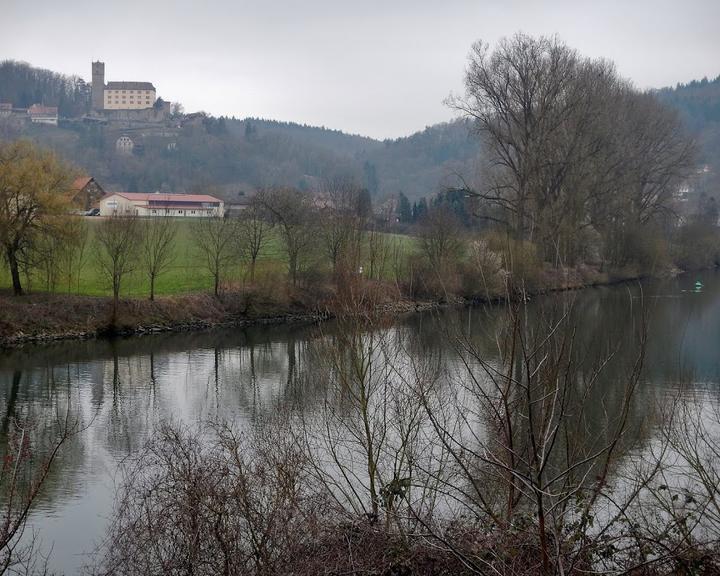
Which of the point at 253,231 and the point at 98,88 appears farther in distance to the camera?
the point at 98,88

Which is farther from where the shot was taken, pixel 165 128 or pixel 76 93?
pixel 76 93

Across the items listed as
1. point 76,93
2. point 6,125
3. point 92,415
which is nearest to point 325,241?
point 92,415

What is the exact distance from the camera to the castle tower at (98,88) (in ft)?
573

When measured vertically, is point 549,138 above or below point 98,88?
below

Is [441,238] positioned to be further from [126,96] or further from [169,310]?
[126,96]

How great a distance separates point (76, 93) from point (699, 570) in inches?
7414

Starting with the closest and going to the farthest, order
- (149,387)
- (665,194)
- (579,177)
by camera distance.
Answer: (149,387), (579,177), (665,194)

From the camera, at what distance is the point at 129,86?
173 metres

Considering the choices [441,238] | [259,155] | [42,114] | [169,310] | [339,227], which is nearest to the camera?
[169,310]

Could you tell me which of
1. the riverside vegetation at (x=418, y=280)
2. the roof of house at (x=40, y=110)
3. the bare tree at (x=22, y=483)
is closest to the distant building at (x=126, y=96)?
the roof of house at (x=40, y=110)

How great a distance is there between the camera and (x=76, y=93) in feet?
579

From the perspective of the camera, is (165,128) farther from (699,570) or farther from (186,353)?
(699,570)

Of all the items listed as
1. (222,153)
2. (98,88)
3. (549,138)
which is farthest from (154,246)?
(98,88)

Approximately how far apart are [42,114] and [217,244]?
135 meters
